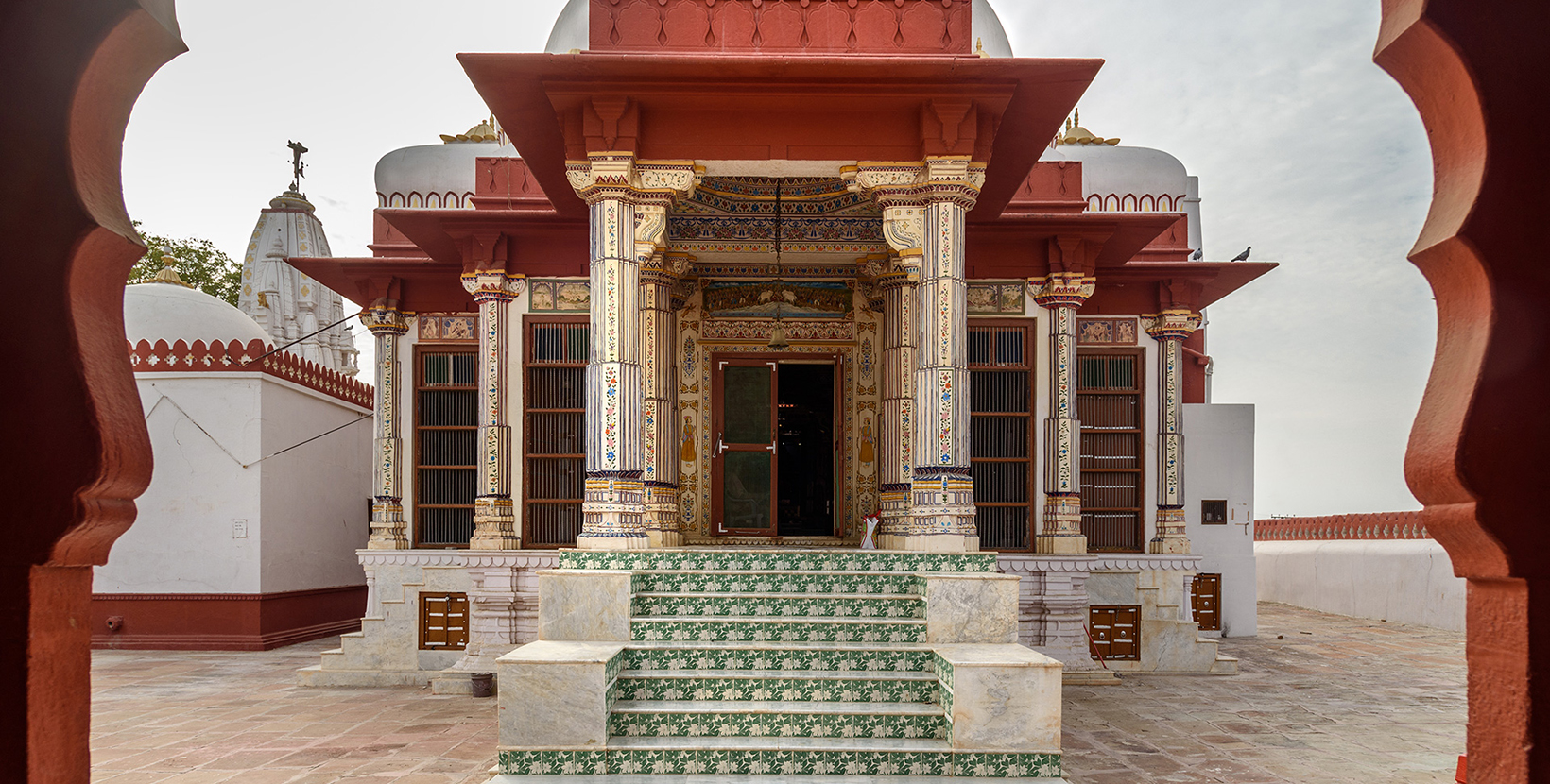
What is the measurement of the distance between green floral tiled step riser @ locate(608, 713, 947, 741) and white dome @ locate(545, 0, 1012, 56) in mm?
10331

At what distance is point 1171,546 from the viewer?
38.1ft

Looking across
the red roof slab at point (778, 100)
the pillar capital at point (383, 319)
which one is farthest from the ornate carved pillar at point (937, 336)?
the pillar capital at point (383, 319)

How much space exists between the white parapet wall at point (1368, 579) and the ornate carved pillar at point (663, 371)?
10674 mm

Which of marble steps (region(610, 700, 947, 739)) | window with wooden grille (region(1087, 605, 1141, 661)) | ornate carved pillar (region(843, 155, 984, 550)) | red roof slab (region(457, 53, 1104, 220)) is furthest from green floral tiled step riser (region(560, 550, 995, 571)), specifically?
window with wooden grille (region(1087, 605, 1141, 661))

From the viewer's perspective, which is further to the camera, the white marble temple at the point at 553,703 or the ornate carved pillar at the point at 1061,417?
the ornate carved pillar at the point at 1061,417

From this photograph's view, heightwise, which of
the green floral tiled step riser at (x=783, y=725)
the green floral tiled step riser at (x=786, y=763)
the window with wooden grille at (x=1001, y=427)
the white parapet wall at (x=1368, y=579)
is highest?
the window with wooden grille at (x=1001, y=427)

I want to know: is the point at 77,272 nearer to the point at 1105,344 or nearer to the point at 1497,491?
the point at 1497,491

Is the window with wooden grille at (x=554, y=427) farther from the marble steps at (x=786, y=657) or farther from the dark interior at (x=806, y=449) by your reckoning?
the marble steps at (x=786, y=657)

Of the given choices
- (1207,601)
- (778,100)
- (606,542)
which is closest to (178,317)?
(606,542)

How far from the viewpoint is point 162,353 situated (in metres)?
13.3

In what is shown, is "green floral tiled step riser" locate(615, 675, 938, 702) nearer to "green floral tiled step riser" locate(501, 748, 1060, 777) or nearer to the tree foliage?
"green floral tiled step riser" locate(501, 748, 1060, 777)

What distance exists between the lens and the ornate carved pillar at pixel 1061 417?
11086 millimetres

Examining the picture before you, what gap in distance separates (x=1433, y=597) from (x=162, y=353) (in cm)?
1921

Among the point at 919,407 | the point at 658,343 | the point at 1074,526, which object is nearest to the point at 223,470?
the point at 658,343
